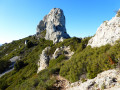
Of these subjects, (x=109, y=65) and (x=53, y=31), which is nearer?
(x=109, y=65)

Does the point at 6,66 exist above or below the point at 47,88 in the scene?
above

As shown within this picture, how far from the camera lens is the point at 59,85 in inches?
411

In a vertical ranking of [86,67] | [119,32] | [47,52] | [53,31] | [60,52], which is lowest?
[86,67]

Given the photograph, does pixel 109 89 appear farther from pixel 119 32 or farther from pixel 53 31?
pixel 53 31

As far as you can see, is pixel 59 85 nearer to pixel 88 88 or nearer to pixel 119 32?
pixel 88 88

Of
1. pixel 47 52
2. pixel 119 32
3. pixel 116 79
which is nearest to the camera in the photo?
pixel 116 79

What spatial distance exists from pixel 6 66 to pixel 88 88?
60475 mm

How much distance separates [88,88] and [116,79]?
251cm

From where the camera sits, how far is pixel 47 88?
31.9ft

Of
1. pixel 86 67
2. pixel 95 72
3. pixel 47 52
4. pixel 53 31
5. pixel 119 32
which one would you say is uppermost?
pixel 53 31

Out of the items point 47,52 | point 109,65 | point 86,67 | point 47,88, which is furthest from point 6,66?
point 109,65

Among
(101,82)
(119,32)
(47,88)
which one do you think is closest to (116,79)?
(101,82)

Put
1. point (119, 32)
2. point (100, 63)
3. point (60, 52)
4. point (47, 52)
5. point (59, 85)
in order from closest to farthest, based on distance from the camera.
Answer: point (100, 63) → point (59, 85) → point (119, 32) → point (60, 52) → point (47, 52)

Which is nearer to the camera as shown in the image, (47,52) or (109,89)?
(109,89)
